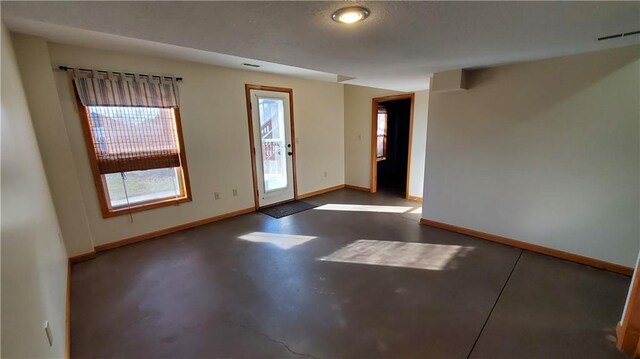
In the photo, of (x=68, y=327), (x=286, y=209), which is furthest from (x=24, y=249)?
(x=286, y=209)

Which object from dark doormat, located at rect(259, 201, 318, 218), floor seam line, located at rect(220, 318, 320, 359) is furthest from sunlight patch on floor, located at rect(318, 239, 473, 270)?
dark doormat, located at rect(259, 201, 318, 218)

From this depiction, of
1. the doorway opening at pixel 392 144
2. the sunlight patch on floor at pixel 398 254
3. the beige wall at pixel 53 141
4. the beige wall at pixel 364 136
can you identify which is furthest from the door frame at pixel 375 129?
the beige wall at pixel 53 141

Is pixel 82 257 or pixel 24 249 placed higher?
pixel 24 249

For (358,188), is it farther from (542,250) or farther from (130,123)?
(130,123)

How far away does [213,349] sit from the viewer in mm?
1642

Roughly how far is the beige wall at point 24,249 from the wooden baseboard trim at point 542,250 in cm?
367

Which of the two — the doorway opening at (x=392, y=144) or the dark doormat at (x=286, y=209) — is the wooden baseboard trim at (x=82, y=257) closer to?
the dark doormat at (x=286, y=209)

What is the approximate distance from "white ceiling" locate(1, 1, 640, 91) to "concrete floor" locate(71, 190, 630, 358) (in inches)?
76.2

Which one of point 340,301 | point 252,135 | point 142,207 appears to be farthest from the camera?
point 252,135

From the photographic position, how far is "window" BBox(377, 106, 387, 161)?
6051 millimetres

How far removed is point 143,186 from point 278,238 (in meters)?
1.82

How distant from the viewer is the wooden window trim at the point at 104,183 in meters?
2.74

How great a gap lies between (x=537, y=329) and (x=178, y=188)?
393 centimetres

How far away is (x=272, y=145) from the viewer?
4434 millimetres
